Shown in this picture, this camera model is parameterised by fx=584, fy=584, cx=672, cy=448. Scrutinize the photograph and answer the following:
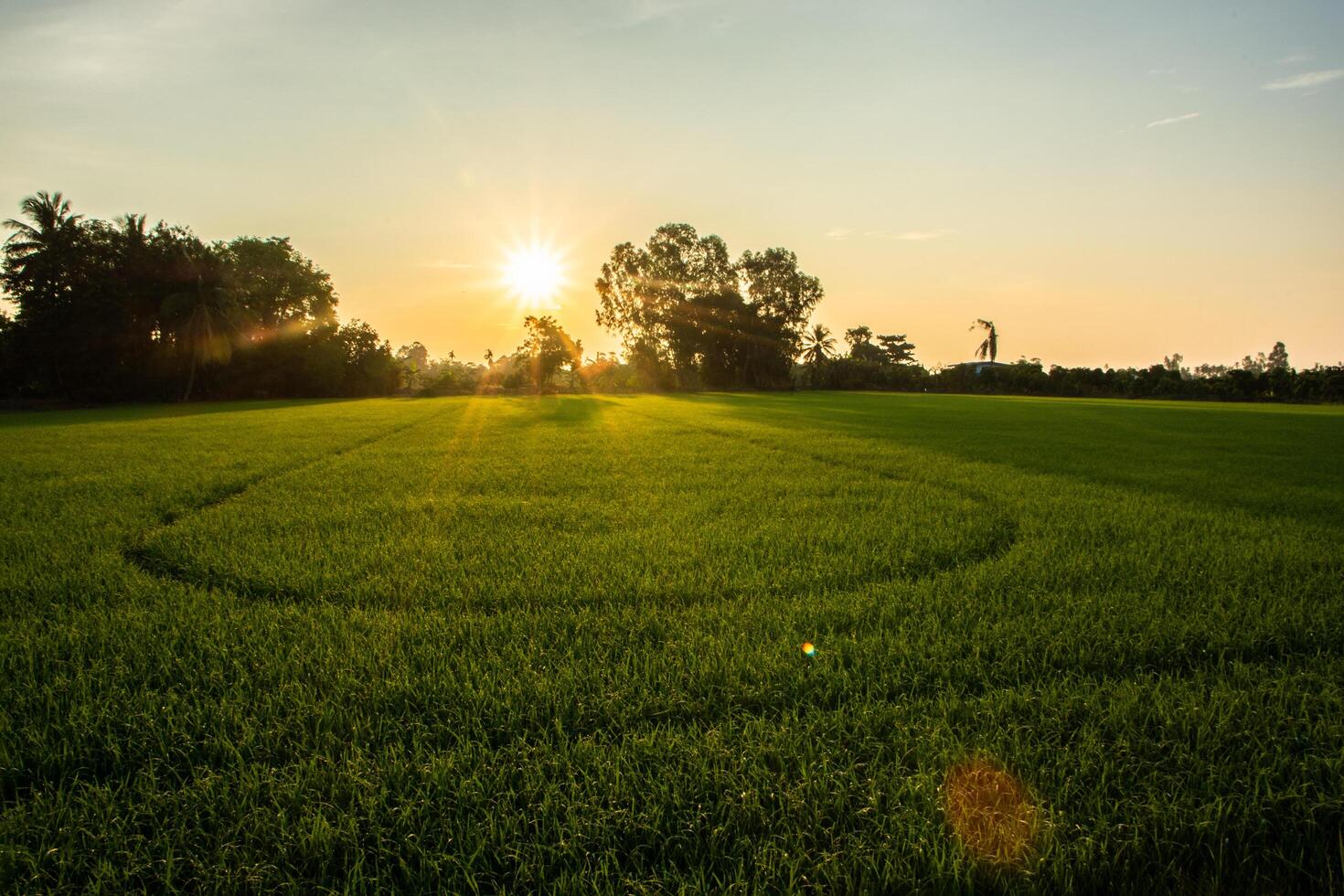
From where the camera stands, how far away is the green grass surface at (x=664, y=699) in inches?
46.1

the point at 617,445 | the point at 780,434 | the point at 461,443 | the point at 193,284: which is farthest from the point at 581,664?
the point at 193,284

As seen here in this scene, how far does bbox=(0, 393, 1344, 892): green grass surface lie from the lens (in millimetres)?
1170

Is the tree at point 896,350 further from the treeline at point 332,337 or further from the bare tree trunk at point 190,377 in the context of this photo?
the bare tree trunk at point 190,377

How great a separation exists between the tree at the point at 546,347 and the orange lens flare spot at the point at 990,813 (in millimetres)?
41655

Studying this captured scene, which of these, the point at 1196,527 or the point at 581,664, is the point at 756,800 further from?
the point at 1196,527

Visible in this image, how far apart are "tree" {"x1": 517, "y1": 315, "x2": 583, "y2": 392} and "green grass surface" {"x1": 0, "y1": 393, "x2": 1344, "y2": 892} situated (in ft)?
127

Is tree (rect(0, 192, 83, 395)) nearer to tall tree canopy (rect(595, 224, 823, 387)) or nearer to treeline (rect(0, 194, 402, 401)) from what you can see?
treeline (rect(0, 194, 402, 401))

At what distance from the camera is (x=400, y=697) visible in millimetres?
1754

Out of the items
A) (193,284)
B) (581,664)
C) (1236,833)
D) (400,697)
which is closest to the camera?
(1236,833)

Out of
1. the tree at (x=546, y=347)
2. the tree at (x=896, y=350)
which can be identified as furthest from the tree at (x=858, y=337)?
the tree at (x=546, y=347)

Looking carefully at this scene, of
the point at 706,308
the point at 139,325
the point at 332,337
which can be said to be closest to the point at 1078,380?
the point at 706,308

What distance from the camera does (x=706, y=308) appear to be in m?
45.7

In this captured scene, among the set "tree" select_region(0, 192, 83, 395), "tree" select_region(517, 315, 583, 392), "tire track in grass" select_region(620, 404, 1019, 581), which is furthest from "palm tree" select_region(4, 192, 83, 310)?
"tire track in grass" select_region(620, 404, 1019, 581)

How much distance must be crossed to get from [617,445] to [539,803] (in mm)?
7759
